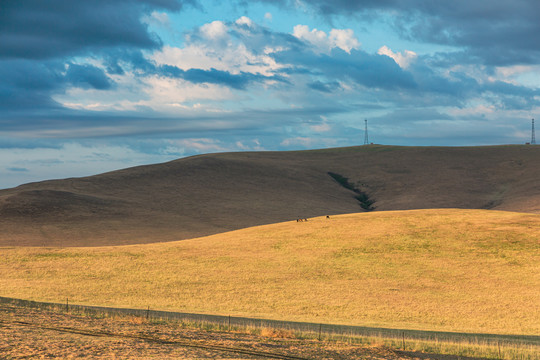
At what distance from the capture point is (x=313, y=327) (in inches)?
1008

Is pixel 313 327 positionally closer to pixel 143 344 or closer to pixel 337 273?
pixel 143 344

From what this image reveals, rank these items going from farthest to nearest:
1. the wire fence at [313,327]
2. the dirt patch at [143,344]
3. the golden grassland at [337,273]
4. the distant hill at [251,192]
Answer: the distant hill at [251,192]
the golden grassland at [337,273]
the wire fence at [313,327]
the dirt patch at [143,344]

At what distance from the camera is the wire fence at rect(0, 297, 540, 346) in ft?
77.8

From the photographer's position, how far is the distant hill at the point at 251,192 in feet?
285

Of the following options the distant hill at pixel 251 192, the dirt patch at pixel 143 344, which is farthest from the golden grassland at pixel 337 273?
the distant hill at pixel 251 192

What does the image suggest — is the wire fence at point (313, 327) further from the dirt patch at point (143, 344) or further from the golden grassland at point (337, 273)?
the dirt patch at point (143, 344)

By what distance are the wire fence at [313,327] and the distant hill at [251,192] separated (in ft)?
159

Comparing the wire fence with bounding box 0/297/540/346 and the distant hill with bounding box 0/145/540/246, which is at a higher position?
the distant hill with bounding box 0/145/540/246

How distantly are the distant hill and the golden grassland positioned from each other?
29310 mm

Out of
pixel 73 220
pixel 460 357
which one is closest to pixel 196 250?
pixel 460 357

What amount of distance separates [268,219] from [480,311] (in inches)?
2662

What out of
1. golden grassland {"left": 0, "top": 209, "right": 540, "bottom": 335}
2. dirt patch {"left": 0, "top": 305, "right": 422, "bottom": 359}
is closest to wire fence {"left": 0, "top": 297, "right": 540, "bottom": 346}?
golden grassland {"left": 0, "top": 209, "right": 540, "bottom": 335}

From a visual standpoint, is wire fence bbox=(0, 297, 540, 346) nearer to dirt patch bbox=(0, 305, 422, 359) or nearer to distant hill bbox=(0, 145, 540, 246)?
dirt patch bbox=(0, 305, 422, 359)

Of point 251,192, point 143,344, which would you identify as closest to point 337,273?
point 143,344
